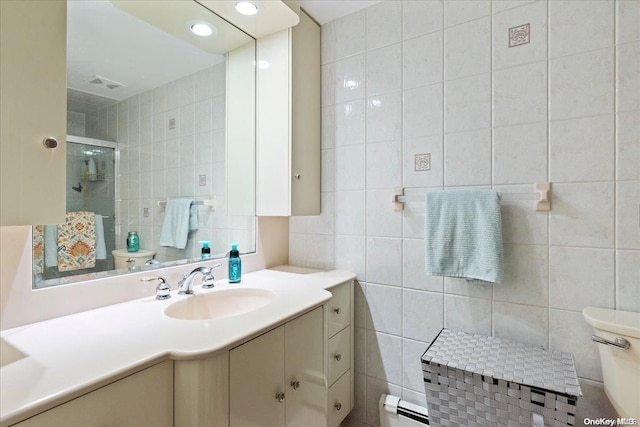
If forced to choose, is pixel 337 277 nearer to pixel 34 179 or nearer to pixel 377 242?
pixel 377 242

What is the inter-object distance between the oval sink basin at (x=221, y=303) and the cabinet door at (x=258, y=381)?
27 centimetres

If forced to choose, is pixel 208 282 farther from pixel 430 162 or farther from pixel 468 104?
pixel 468 104

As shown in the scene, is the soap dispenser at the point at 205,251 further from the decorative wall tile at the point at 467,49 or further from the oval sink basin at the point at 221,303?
the decorative wall tile at the point at 467,49

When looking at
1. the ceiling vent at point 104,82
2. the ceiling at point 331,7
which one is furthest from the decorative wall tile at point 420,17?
the ceiling vent at point 104,82

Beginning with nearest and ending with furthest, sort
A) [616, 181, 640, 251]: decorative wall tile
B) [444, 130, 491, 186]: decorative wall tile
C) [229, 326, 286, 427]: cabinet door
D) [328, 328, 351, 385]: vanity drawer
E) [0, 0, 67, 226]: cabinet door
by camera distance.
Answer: [0, 0, 67, 226]: cabinet door → [229, 326, 286, 427]: cabinet door → [616, 181, 640, 251]: decorative wall tile → [444, 130, 491, 186]: decorative wall tile → [328, 328, 351, 385]: vanity drawer

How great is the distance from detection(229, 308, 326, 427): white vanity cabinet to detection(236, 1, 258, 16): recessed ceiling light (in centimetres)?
137

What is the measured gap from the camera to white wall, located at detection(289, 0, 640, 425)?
110cm

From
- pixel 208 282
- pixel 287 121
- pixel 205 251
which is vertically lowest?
pixel 208 282

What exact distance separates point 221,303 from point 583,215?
4.76 feet

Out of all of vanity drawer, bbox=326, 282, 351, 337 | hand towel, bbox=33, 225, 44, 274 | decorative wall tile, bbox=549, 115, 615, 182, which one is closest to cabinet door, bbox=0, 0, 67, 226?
hand towel, bbox=33, 225, 44, 274

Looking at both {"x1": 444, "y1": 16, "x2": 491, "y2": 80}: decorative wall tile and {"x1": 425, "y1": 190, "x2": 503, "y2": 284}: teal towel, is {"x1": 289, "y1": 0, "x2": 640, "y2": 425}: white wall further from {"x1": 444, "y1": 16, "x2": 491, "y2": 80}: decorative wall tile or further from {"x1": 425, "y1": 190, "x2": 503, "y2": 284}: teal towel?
{"x1": 425, "y1": 190, "x2": 503, "y2": 284}: teal towel

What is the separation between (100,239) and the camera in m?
1.11

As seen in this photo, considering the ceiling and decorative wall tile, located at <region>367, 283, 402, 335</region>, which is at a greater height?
the ceiling

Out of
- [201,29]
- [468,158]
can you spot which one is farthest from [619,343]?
[201,29]
